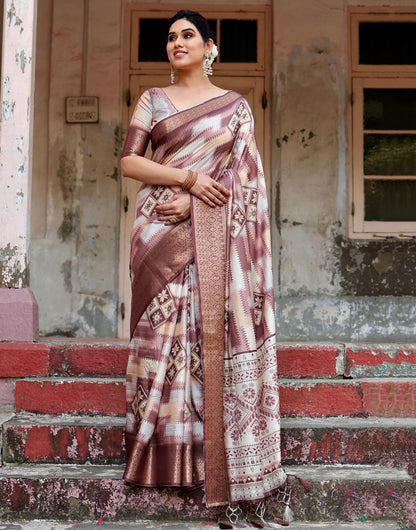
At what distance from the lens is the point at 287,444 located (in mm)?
3037

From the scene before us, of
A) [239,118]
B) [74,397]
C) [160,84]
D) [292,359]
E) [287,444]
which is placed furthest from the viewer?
[160,84]

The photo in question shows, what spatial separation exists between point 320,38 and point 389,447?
374 cm

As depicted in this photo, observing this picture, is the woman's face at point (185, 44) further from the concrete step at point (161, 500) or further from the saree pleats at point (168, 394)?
the concrete step at point (161, 500)

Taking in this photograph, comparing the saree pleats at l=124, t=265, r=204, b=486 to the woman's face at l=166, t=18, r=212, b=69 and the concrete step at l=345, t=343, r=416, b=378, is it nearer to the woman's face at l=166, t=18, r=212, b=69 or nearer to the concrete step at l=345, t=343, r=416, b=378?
the woman's face at l=166, t=18, r=212, b=69

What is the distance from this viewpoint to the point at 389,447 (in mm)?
3033

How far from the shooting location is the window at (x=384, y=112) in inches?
220

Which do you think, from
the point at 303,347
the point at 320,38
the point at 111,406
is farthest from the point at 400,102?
the point at 111,406

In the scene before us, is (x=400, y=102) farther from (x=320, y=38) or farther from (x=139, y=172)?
(x=139, y=172)

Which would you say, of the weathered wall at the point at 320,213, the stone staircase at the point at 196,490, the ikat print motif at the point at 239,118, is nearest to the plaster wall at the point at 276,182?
the weathered wall at the point at 320,213

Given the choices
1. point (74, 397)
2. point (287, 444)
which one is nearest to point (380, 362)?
point (287, 444)

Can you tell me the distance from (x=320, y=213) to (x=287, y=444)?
9.33 ft

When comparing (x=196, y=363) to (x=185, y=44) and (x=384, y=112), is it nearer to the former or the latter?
(x=185, y=44)

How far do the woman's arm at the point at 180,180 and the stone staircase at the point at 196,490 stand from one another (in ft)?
3.73

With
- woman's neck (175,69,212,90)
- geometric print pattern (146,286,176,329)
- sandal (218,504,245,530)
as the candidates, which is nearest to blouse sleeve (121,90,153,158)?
woman's neck (175,69,212,90)
